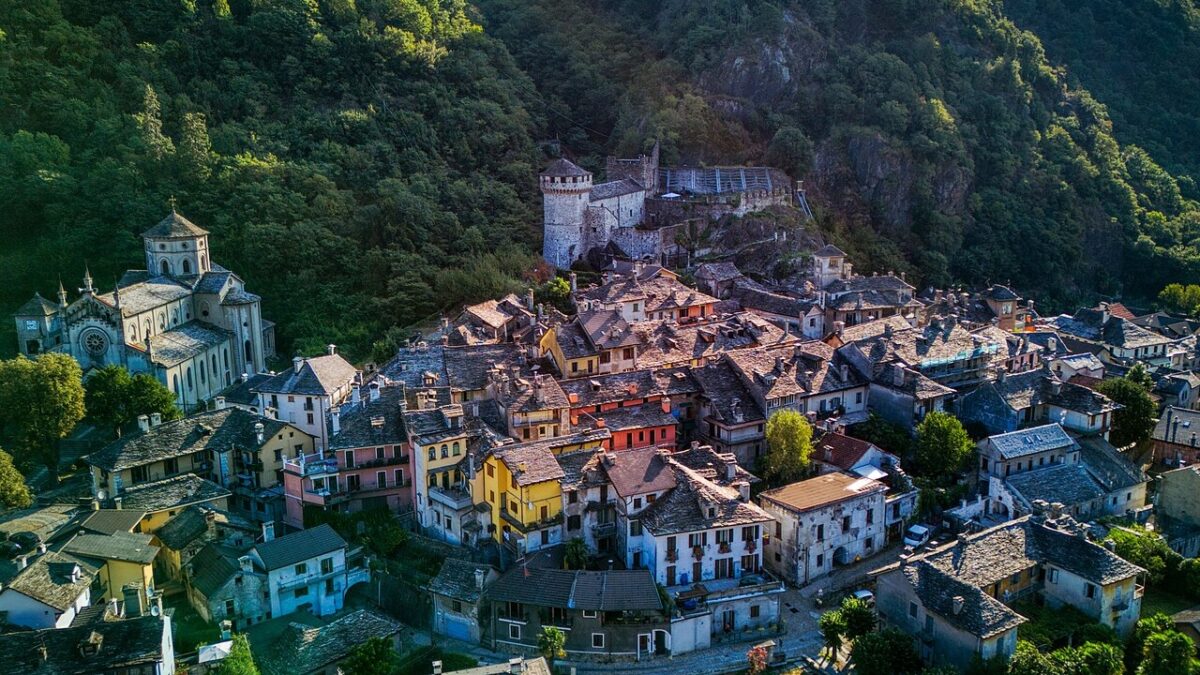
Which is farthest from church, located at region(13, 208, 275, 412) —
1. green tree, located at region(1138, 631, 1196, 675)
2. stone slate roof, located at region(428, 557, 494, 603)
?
green tree, located at region(1138, 631, 1196, 675)

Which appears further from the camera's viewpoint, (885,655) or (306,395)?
(306,395)

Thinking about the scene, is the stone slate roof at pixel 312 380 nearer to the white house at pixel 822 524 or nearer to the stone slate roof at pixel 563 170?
the white house at pixel 822 524

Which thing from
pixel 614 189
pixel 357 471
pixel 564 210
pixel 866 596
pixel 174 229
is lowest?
pixel 866 596

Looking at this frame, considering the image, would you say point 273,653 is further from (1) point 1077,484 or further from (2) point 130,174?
(2) point 130,174

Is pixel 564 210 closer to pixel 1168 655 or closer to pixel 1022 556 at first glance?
pixel 1022 556

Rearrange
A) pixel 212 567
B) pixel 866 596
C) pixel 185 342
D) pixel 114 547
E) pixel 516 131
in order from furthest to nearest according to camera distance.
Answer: pixel 516 131, pixel 185 342, pixel 866 596, pixel 212 567, pixel 114 547

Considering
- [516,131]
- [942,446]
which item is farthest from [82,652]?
[516,131]
